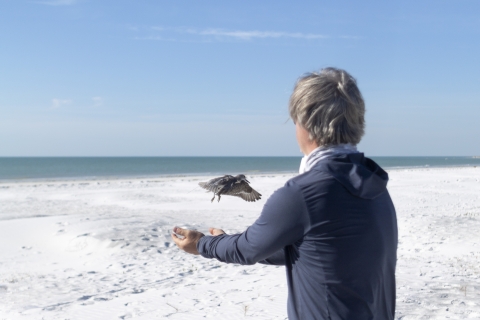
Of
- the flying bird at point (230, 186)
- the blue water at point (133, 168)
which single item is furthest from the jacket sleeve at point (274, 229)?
the blue water at point (133, 168)

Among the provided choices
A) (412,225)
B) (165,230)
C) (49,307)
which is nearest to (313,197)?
(49,307)

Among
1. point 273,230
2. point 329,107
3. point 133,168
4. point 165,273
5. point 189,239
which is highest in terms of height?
point 329,107

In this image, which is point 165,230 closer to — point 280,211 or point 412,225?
point 412,225

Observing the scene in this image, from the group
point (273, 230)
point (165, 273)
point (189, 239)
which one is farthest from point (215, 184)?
point (165, 273)

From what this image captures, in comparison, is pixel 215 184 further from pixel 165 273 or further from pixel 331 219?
pixel 165 273

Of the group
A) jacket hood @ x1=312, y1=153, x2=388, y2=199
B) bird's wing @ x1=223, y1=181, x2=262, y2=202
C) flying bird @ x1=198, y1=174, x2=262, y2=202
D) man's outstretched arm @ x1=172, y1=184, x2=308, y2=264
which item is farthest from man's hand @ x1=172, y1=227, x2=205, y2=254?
bird's wing @ x1=223, y1=181, x2=262, y2=202

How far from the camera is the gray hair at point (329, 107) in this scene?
1817 millimetres

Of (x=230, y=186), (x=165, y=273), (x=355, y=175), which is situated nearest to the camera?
(x=355, y=175)

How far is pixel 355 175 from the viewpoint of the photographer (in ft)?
5.74

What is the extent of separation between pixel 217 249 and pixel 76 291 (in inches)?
224

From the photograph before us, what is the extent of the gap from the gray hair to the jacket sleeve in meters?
0.27

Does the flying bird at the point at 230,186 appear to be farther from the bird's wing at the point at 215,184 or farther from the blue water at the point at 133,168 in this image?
the blue water at the point at 133,168

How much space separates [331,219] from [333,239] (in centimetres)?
9

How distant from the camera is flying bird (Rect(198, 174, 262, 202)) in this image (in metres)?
3.60
